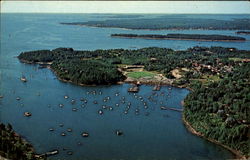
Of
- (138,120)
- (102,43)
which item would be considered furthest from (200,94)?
(102,43)

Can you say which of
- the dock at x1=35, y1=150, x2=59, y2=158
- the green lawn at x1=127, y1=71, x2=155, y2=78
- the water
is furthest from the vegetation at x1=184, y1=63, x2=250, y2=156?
the dock at x1=35, y1=150, x2=59, y2=158

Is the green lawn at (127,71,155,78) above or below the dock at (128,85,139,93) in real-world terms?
above

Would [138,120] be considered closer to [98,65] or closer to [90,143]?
[90,143]

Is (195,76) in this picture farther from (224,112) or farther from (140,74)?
(224,112)

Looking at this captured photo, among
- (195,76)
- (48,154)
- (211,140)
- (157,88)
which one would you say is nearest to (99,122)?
(48,154)

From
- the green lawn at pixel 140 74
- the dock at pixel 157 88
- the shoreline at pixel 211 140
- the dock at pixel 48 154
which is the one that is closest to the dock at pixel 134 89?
the dock at pixel 157 88

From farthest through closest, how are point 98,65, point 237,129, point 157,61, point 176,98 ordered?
point 157,61 < point 98,65 < point 176,98 < point 237,129

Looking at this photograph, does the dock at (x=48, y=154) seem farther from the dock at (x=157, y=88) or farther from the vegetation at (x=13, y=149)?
the dock at (x=157, y=88)

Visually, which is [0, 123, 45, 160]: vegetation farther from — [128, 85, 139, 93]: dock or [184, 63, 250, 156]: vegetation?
[128, 85, 139, 93]: dock
